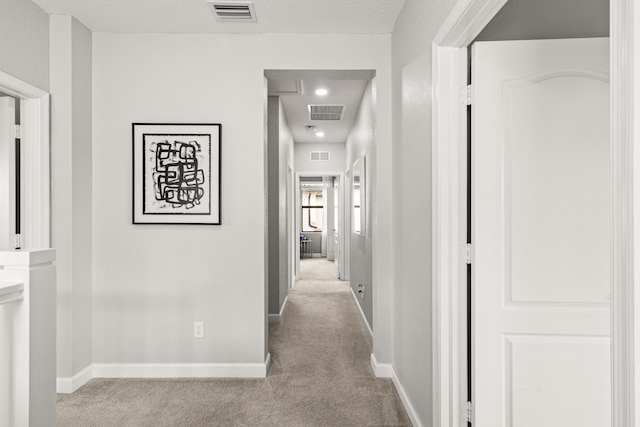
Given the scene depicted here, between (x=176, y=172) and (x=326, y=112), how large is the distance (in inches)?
119

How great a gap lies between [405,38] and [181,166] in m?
1.75

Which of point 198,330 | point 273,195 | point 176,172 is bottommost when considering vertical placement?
point 198,330

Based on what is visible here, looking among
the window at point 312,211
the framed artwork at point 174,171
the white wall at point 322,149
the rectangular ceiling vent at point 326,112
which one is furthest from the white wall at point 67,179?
the window at point 312,211

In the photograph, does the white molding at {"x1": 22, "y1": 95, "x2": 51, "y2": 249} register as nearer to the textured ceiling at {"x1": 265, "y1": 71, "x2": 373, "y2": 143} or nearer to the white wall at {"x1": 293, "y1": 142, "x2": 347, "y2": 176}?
the textured ceiling at {"x1": 265, "y1": 71, "x2": 373, "y2": 143}

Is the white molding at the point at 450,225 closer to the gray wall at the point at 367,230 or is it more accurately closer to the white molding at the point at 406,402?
the white molding at the point at 406,402

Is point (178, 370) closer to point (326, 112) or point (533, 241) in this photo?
point (533, 241)

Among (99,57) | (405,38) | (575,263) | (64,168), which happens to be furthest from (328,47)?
(575,263)

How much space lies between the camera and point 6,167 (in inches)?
110

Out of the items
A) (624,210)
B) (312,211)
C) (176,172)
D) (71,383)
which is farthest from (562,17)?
(312,211)

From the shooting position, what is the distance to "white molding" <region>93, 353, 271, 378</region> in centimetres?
322

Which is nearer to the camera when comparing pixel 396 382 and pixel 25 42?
pixel 25 42

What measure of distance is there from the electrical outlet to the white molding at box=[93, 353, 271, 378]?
21 centimetres

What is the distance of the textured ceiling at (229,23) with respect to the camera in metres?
2.77

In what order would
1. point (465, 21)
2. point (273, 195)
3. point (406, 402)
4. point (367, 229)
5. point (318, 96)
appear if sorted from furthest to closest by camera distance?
1. point (318, 96)
2. point (273, 195)
3. point (367, 229)
4. point (406, 402)
5. point (465, 21)
